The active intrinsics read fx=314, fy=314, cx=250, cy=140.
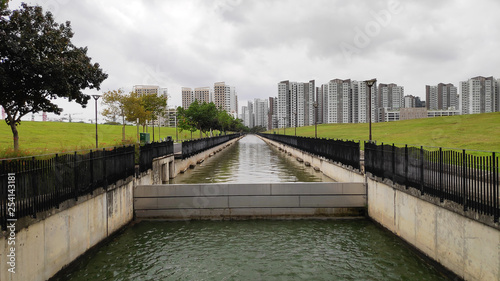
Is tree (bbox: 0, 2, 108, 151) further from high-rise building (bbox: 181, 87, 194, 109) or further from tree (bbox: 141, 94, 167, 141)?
high-rise building (bbox: 181, 87, 194, 109)

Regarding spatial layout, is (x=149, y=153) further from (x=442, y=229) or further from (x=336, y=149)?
(x=442, y=229)

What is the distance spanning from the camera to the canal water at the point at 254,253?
8.61 metres

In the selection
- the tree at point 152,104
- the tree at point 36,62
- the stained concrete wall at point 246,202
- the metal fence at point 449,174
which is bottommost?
the stained concrete wall at point 246,202

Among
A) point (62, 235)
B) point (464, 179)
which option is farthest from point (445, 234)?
point (62, 235)

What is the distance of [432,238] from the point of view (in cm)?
885

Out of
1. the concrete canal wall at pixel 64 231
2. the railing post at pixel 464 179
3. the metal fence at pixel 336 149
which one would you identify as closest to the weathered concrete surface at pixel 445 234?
the railing post at pixel 464 179

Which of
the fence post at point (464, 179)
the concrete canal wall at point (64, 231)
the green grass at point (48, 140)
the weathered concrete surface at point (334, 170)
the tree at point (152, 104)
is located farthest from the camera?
the tree at point (152, 104)

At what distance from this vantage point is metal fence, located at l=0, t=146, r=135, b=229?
22.1ft

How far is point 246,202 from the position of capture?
14.0 metres

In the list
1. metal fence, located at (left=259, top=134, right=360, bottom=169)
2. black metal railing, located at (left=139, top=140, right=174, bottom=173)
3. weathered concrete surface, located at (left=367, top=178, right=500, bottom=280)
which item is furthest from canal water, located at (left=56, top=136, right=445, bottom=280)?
metal fence, located at (left=259, top=134, right=360, bottom=169)

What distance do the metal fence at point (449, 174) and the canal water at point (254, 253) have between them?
217 centimetres

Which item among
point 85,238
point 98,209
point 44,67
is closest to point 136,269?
point 85,238

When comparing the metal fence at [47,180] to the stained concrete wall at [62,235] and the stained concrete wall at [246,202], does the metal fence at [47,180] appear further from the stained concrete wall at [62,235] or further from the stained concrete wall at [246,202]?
the stained concrete wall at [246,202]

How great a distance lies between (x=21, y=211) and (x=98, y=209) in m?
3.82
